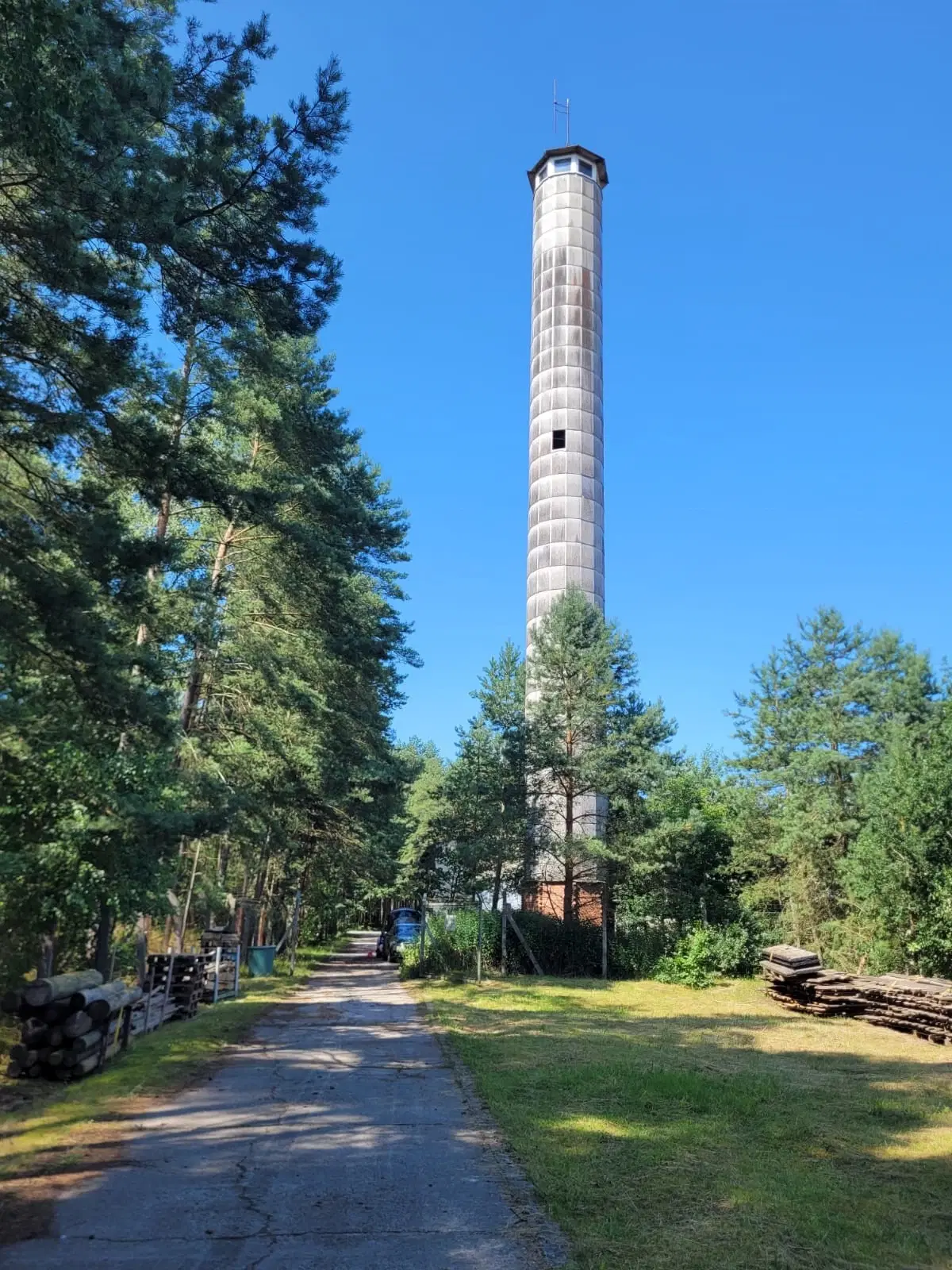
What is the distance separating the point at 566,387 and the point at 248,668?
27.6 m

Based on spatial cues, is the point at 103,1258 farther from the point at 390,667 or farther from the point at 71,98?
the point at 390,667

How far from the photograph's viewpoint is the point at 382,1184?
6.02m

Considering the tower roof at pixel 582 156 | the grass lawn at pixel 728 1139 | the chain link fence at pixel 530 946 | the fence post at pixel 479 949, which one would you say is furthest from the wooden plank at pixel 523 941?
the tower roof at pixel 582 156

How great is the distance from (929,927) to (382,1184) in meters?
15.3

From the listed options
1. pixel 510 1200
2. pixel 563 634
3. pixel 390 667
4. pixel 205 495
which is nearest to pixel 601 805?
pixel 563 634

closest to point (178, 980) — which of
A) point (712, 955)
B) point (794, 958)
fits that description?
point (794, 958)

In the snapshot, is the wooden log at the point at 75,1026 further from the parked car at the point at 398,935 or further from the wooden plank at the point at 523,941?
the parked car at the point at 398,935

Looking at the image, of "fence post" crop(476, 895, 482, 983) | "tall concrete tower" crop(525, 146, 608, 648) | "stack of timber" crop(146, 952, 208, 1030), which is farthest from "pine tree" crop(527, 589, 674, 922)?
"stack of timber" crop(146, 952, 208, 1030)

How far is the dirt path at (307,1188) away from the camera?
4.75 meters

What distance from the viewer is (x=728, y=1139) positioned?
7.22m

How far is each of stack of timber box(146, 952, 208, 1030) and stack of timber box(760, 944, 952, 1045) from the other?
11.3m

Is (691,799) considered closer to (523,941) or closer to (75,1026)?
(523,941)

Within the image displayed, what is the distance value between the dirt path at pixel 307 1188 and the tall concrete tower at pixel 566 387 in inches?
1181

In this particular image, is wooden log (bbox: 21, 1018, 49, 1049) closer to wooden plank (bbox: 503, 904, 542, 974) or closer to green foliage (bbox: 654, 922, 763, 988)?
wooden plank (bbox: 503, 904, 542, 974)
